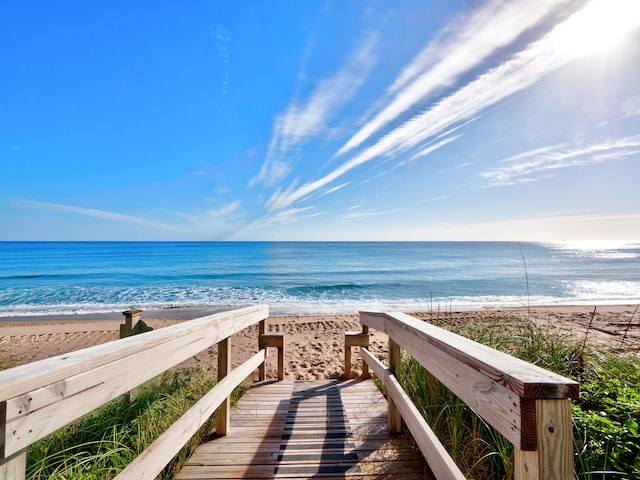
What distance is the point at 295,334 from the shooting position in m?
9.91

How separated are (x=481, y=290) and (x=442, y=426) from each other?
19.2 meters

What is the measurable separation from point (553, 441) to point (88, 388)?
148 centimetres

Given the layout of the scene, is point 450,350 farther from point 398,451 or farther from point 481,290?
point 481,290

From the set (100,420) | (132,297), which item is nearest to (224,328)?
(100,420)

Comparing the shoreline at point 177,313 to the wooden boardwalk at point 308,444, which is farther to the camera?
the shoreline at point 177,313

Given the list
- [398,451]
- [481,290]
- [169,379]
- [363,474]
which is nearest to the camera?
[363,474]

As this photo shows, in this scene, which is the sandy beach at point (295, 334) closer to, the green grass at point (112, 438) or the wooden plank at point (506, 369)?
the green grass at point (112, 438)

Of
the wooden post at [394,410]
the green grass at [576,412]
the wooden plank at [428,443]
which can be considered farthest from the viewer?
the wooden post at [394,410]

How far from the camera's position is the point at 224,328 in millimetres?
2639

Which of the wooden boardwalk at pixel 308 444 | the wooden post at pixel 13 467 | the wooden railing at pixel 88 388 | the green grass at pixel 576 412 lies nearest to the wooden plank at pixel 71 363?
the wooden railing at pixel 88 388

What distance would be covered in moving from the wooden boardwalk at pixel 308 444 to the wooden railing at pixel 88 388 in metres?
0.60

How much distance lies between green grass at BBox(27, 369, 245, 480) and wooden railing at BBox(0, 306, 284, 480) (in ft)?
1.71

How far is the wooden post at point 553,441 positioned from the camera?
33.8 inches

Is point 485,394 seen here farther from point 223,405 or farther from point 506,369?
point 223,405
